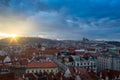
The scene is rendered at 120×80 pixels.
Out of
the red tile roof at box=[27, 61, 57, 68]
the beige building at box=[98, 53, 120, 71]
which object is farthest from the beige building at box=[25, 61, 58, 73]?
the beige building at box=[98, 53, 120, 71]

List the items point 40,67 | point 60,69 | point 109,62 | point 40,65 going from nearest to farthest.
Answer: point 40,67, point 40,65, point 60,69, point 109,62

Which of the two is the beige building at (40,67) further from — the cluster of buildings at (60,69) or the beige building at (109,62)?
the beige building at (109,62)

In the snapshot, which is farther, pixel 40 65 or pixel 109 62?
pixel 109 62

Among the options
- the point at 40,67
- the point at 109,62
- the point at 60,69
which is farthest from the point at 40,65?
the point at 109,62

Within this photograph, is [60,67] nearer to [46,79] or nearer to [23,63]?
[23,63]

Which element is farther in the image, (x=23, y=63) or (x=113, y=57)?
(x=113, y=57)

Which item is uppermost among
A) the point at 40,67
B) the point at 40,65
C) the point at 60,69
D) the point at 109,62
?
the point at 40,65

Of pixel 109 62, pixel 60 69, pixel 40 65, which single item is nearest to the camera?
pixel 40 65

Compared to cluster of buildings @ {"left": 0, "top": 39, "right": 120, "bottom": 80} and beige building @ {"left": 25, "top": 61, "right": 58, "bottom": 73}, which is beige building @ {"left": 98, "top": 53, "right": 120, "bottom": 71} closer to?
cluster of buildings @ {"left": 0, "top": 39, "right": 120, "bottom": 80}

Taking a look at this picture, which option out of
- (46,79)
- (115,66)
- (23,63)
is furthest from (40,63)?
(115,66)

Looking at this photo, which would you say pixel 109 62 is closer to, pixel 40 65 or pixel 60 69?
pixel 60 69

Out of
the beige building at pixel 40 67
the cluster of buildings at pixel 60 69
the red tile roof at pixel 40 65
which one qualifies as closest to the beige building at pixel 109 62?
the cluster of buildings at pixel 60 69
